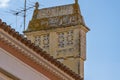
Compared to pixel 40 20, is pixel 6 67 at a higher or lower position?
lower

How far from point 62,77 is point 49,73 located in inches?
30.2

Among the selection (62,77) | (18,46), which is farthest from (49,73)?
(18,46)

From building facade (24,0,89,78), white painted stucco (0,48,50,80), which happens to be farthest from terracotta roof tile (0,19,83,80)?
building facade (24,0,89,78)

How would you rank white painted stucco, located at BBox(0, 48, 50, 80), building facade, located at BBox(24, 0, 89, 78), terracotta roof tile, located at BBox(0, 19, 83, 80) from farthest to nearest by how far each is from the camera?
building facade, located at BBox(24, 0, 89, 78) < white painted stucco, located at BBox(0, 48, 50, 80) < terracotta roof tile, located at BBox(0, 19, 83, 80)

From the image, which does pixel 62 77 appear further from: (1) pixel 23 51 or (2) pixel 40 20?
(2) pixel 40 20

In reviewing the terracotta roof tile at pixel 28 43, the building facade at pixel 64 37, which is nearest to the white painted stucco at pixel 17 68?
the terracotta roof tile at pixel 28 43

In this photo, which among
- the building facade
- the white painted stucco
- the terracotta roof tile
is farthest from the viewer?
the building facade

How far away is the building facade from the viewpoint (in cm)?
2675

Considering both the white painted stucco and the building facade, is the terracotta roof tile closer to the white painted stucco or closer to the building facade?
the white painted stucco

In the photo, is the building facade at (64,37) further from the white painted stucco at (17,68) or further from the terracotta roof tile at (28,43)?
the white painted stucco at (17,68)

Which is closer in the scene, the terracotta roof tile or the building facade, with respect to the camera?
the terracotta roof tile

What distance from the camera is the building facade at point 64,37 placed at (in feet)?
87.8

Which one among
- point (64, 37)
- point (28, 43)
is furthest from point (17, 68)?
point (64, 37)

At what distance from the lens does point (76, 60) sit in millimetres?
26719
